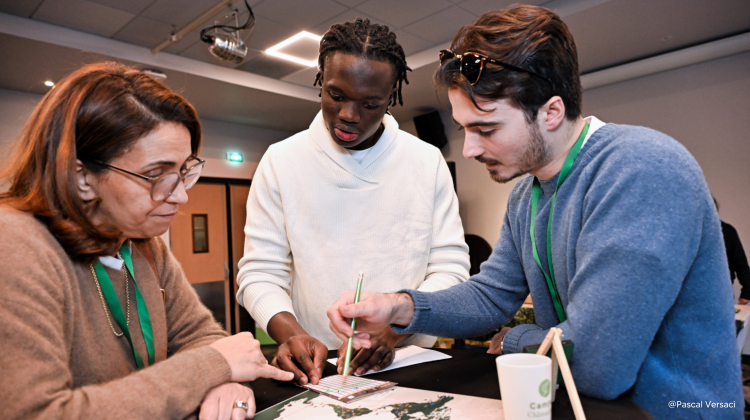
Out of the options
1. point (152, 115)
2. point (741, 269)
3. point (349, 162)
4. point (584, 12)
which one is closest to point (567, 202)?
point (349, 162)

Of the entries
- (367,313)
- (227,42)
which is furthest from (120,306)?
(227,42)

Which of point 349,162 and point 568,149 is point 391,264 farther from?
point 568,149

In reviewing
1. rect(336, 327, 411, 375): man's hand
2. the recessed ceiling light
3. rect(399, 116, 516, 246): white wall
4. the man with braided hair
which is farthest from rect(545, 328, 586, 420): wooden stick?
rect(399, 116, 516, 246): white wall

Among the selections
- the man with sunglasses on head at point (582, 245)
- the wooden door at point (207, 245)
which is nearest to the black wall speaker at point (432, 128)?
the wooden door at point (207, 245)

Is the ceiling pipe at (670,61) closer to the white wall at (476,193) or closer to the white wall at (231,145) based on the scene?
the white wall at (476,193)

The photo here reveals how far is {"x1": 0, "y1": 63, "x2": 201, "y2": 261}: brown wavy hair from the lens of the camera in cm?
96

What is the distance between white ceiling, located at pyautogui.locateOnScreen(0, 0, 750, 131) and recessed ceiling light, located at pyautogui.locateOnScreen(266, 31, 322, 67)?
11 centimetres

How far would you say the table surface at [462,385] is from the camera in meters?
0.87

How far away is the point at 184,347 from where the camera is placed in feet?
4.21

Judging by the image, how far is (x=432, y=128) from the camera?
737 cm

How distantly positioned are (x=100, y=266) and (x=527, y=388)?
889 millimetres

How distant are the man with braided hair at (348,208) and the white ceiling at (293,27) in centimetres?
282

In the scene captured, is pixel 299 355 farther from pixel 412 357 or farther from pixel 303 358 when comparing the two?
pixel 412 357

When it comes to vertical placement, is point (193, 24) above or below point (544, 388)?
above
